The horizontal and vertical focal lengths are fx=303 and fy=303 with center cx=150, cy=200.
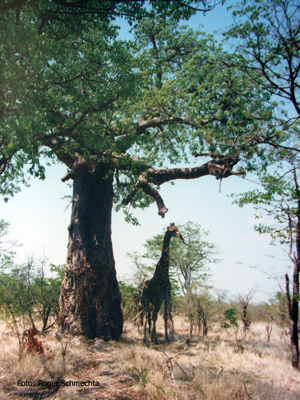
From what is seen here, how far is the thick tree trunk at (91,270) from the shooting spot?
834cm

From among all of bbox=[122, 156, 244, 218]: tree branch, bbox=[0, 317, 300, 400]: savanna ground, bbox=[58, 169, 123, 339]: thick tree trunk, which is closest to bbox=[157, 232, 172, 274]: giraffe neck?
bbox=[122, 156, 244, 218]: tree branch

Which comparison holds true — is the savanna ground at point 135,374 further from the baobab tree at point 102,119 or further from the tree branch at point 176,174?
the tree branch at point 176,174

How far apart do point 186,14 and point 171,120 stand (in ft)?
16.7

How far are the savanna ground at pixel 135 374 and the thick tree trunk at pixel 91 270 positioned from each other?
0.51m

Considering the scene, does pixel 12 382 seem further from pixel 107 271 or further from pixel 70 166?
pixel 70 166

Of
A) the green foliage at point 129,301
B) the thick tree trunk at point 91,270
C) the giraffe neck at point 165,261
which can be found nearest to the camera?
the thick tree trunk at point 91,270

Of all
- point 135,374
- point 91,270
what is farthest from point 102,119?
point 135,374

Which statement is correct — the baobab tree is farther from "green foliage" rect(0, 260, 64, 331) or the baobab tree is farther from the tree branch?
"green foliage" rect(0, 260, 64, 331)

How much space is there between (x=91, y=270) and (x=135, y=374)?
353cm

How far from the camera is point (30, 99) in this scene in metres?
5.82

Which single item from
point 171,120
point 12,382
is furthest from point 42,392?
point 171,120

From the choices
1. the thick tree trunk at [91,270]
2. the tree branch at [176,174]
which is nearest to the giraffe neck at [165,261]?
the tree branch at [176,174]

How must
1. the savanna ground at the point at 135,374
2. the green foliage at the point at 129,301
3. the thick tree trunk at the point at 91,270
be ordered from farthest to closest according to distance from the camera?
the green foliage at the point at 129,301 → the thick tree trunk at the point at 91,270 → the savanna ground at the point at 135,374

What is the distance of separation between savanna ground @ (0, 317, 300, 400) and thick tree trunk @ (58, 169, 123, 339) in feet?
1.67
